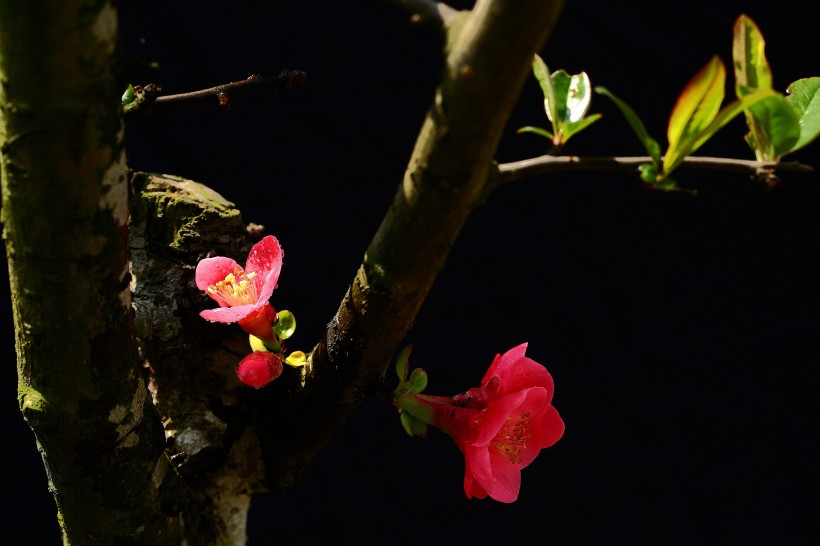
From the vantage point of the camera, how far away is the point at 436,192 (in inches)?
17.3

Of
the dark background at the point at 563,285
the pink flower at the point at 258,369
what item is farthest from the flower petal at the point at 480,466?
the dark background at the point at 563,285

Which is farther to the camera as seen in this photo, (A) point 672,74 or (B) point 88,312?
(A) point 672,74

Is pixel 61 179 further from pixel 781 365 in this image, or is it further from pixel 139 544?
pixel 781 365

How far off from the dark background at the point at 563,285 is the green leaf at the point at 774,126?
2.79 ft

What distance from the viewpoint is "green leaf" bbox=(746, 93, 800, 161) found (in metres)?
0.45

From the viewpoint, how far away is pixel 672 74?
1308mm

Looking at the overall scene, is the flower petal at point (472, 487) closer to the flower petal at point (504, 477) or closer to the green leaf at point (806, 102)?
the flower petal at point (504, 477)

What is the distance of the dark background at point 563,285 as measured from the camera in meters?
1.31

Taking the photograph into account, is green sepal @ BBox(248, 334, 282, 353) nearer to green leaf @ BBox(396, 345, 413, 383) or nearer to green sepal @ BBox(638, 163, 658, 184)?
green leaf @ BBox(396, 345, 413, 383)

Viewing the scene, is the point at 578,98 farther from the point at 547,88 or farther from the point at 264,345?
the point at 264,345

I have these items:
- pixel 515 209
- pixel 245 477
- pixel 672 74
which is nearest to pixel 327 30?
pixel 515 209

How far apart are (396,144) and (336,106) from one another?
0.36 ft

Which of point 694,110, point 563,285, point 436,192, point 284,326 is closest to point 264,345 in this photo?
point 284,326

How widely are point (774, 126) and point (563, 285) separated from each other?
3.01 ft
